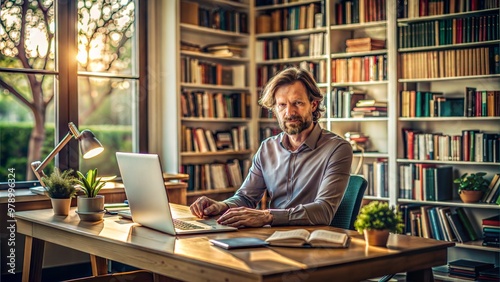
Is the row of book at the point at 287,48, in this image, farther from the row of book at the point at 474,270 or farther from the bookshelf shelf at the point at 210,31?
the row of book at the point at 474,270

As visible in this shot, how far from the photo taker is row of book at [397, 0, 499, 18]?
479 cm

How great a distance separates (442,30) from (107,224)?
3174mm

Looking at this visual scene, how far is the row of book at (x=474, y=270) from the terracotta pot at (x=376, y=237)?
2662 millimetres

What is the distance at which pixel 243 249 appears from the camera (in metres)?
2.24

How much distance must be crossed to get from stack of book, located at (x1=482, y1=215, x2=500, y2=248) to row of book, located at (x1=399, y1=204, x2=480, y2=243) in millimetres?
179

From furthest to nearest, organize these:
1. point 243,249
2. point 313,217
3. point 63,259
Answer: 1. point 63,259
2. point 313,217
3. point 243,249

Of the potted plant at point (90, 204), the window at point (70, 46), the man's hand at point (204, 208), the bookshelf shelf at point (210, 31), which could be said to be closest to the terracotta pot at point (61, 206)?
the potted plant at point (90, 204)

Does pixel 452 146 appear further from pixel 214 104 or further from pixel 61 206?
pixel 61 206

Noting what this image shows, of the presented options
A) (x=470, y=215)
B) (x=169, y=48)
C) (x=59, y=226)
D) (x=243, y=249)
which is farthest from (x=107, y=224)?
(x=470, y=215)

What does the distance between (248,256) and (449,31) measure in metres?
3.41

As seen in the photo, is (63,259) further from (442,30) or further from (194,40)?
(442,30)

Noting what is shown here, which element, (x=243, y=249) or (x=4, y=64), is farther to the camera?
(x=4, y=64)

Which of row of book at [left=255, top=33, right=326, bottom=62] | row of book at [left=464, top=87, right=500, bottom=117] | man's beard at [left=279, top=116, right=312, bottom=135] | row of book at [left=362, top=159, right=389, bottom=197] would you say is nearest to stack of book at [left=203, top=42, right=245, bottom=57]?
row of book at [left=255, top=33, right=326, bottom=62]

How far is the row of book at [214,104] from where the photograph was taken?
555 centimetres
